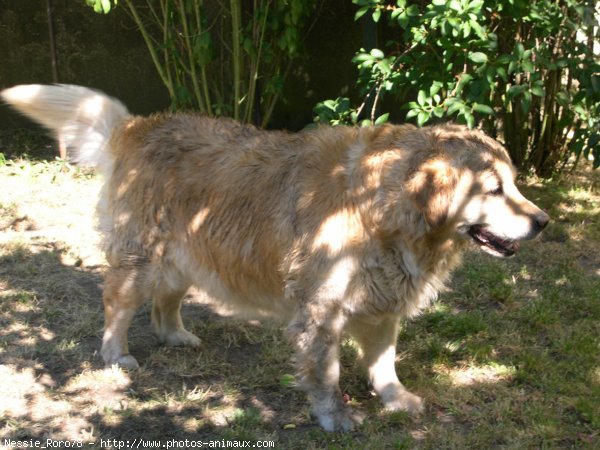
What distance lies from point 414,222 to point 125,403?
188cm

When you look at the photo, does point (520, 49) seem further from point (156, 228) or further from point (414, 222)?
point (156, 228)

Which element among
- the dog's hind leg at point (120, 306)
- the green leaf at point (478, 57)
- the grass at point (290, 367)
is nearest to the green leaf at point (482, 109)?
the green leaf at point (478, 57)

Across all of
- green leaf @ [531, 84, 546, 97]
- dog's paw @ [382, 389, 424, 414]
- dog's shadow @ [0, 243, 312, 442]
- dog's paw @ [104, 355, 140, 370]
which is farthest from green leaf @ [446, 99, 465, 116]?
dog's paw @ [104, 355, 140, 370]

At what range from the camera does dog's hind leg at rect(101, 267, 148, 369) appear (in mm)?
4539

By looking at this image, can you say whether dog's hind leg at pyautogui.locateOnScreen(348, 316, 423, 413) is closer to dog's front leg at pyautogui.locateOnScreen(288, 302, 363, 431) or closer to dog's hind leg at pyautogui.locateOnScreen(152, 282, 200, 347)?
dog's front leg at pyautogui.locateOnScreen(288, 302, 363, 431)

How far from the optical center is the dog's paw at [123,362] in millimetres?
4586

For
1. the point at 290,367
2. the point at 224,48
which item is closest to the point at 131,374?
the point at 290,367

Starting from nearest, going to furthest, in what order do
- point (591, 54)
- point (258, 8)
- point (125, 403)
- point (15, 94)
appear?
1. point (125, 403)
2. point (15, 94)
3. point (591, 54)
4. point (258, 8)

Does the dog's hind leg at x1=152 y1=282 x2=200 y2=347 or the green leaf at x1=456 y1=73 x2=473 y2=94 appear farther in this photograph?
the green leaf at x1=456 y1=73 x2=473 y2=94

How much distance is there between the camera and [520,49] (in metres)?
5.60

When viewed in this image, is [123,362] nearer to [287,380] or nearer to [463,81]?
[287,380]

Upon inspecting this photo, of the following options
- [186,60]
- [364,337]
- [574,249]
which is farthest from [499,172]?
[186,60]

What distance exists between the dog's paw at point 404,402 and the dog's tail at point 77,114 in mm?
2154

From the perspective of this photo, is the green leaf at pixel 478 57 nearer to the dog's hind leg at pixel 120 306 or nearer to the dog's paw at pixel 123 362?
the dog's hind leg at pixel 120 306
